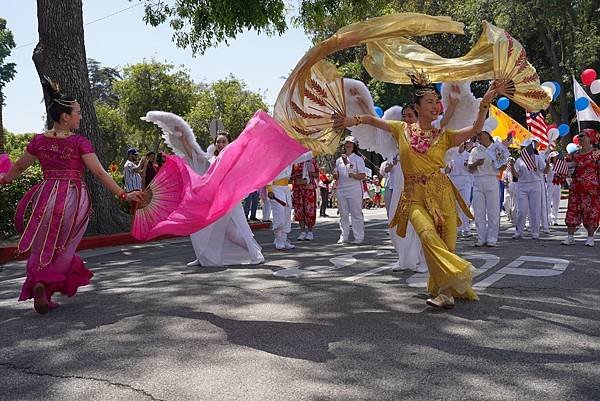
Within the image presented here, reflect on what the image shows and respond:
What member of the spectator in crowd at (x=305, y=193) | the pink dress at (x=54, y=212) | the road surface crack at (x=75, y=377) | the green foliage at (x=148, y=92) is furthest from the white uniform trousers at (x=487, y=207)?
the green foliage at (x=148, y=92)

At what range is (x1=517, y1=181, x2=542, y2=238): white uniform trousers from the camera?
1105cm

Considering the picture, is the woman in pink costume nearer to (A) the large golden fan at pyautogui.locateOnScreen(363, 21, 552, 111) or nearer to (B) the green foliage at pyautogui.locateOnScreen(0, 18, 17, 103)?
(A) the large golden fan at pyautogui.locateOnScreen(363, 21, 552, 111)

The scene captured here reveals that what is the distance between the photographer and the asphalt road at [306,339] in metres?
3.32

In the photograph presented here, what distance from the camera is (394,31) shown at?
204 inches

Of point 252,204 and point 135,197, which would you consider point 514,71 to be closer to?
point 135,197

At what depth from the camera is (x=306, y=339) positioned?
4250 millimetres

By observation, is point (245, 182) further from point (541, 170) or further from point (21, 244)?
point (541, 170)

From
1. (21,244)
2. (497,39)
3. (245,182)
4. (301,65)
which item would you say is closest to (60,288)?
(21,244)

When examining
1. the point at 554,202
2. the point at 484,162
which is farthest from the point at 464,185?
the point at 554,202

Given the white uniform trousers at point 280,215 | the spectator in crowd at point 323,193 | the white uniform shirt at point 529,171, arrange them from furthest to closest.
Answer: the spectator in crowd at point 323,193
the white uniform shirt at point 529,171
the white uniform trousers at point 280,215

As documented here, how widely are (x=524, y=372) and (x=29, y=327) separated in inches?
147

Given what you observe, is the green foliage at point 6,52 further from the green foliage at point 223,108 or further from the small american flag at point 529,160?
the small american flag at point 529,160

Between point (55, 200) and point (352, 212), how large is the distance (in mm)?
6717

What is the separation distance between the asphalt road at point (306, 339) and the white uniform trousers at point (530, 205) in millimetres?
3861
